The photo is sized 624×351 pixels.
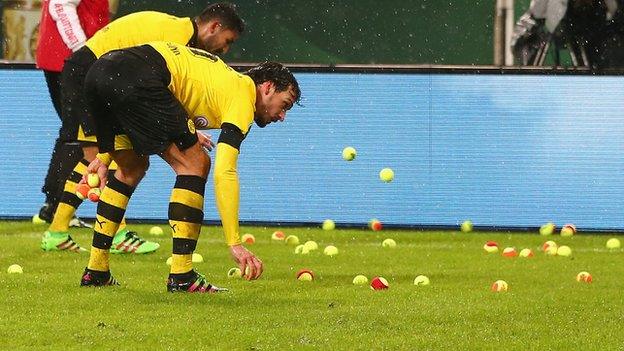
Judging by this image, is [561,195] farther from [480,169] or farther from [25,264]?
[25,264]

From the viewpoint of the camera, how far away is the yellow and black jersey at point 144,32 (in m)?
8.86

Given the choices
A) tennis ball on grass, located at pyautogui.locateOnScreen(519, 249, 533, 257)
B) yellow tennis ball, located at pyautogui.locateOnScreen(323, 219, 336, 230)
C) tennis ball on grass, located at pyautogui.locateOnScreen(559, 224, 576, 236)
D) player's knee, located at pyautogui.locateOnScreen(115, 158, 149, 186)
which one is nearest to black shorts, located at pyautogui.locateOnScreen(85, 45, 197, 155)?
player's knee, located at pyautogui.locateOnScreen(115, 158, 149, 186)

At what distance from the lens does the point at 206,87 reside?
24.8ft

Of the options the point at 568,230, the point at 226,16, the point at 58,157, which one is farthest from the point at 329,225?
the point at 226,16

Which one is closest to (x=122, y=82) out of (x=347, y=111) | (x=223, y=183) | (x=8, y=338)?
(x=223, y=183)

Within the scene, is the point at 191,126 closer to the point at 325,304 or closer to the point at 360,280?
the point at 325,304

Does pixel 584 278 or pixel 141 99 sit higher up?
pixel 141 99

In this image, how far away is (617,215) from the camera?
11672 mm

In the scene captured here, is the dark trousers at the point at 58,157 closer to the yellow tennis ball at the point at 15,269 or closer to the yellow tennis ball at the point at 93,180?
the yellow tennis ball at the point at 93,180

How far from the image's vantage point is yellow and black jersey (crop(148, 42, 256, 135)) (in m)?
7.42

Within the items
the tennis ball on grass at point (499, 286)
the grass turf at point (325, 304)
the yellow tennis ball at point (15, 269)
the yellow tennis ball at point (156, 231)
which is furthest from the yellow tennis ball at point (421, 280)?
the yellow tennis ball at point (156, 231)

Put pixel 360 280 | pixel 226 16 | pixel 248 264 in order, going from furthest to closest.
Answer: pixel 226 16
pixel 360 280
pixel 248 264

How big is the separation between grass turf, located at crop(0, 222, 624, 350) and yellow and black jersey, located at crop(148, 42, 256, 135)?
911 mm

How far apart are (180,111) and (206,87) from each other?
0.72 feet
